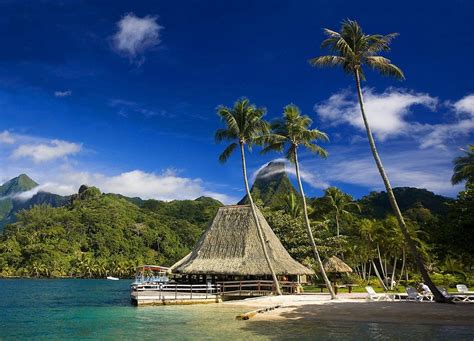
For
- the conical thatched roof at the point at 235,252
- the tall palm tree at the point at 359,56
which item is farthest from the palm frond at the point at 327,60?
the conical thatched roof at the point at 235,252

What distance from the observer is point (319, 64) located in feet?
65.0

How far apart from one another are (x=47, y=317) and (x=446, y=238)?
1866 centimetres

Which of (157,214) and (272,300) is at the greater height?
(157,214)

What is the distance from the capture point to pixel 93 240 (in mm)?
117062

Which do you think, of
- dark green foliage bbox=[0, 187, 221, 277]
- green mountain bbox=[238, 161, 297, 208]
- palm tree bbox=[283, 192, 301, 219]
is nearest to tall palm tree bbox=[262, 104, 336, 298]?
palm tree bbox=[283, 192, 301, 219]

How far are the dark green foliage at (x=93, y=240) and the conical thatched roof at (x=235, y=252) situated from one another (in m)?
65.4

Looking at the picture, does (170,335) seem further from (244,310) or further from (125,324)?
(244,310)

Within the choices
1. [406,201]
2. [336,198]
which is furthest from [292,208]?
[406,201]

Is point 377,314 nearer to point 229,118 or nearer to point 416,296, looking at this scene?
point 416,296

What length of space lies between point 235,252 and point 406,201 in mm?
72288

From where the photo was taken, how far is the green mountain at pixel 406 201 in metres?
80.2

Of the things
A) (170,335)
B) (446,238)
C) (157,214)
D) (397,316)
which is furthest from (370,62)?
(157,214)

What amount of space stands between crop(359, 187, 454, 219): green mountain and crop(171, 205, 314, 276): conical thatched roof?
50574 millimetres

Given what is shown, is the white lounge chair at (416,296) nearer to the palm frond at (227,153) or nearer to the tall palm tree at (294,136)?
the tall palm tree at (294,136)
